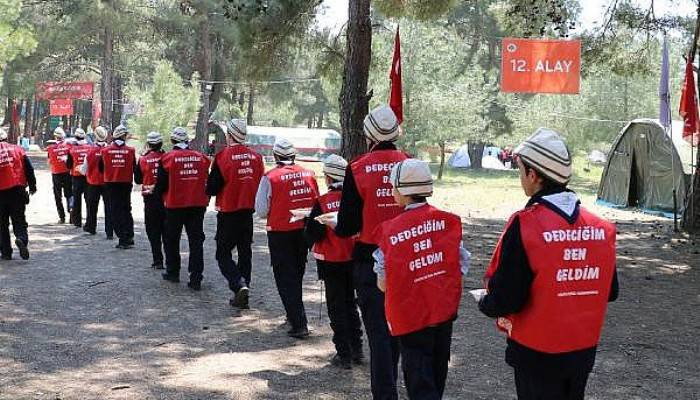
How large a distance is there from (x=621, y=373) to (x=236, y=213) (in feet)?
13.3

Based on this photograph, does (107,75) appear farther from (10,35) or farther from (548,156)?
(548,156)

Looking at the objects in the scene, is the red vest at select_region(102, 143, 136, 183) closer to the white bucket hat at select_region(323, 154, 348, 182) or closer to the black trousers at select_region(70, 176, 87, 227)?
the black trousers at select_region(70, 176, 87, 227)

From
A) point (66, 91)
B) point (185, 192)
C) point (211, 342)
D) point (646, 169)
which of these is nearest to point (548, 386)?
point (211, 342)

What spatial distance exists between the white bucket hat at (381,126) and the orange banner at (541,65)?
12016mm

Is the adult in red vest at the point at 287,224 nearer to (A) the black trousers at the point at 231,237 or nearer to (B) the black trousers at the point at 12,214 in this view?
(A) the black trousers at the point at 231,237

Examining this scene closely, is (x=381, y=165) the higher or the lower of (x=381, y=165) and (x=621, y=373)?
the higher

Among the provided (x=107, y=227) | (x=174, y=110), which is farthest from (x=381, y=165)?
(x=174, y=110)

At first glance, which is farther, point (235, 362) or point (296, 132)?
point (296, 132)

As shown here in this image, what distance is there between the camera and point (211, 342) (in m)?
7.27

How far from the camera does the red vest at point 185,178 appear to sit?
30.7ft

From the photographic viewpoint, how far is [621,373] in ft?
21.9

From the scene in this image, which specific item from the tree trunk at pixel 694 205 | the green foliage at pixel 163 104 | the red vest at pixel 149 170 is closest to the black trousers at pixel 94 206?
the red vest at pixel 149 170

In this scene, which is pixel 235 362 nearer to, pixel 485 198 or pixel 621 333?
pixel 621 333

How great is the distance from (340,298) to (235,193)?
2.51 meters
